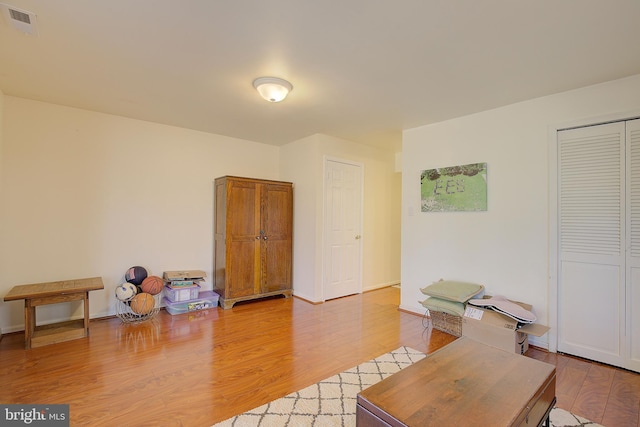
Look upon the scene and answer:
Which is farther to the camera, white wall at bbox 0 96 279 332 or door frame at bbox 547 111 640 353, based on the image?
white wall at bbox 0 96 279 332

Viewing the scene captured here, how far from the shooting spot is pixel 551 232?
9.12 ft

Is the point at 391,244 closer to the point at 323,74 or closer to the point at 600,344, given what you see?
the point at 600,344

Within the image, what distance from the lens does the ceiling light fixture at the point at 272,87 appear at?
2.57 meters

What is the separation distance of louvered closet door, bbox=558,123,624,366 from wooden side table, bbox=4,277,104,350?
462cm

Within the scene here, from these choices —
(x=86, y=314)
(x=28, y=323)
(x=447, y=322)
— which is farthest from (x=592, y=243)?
(x=28, y=323)

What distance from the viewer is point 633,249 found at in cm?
242

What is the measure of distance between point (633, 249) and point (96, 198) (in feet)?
17.8

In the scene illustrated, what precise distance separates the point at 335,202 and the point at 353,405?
3014 millimetres

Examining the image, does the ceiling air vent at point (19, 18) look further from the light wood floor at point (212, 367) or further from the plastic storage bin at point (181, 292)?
the plastic storage bin at point (181, 292)

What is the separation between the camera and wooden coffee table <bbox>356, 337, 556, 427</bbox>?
121cm

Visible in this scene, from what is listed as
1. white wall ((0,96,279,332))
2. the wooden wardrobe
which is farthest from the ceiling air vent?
the wooden wardrobe

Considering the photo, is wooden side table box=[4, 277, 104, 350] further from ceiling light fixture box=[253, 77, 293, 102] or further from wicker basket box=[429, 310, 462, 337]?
wicker basket box=[429, 310, 462, 337]

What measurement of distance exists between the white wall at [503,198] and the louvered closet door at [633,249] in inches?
12.1

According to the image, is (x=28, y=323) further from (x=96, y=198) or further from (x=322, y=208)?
(x=322, y=208)
